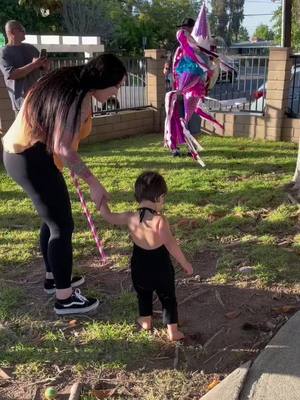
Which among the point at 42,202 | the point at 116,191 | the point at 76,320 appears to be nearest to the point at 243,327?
the point at 76,320

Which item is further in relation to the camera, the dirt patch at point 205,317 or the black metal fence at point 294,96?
the black metal fence at point 294,96

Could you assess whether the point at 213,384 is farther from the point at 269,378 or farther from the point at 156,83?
the point at 156,83

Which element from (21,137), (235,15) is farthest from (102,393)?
(235,15)

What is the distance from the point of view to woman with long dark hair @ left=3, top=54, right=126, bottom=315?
2.79m

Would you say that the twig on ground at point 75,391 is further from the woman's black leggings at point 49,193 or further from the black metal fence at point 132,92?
the black metal fence at point 132,92

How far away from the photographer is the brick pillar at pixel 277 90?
8.80 meters

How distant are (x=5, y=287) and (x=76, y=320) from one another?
2.57 feet

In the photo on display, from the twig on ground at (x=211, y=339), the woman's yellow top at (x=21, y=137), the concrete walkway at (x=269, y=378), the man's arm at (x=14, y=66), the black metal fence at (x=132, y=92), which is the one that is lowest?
the twig on ground at (x=211, y=339)

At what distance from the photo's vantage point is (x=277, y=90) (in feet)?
29.4

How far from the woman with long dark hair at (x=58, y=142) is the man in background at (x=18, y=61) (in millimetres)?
3764

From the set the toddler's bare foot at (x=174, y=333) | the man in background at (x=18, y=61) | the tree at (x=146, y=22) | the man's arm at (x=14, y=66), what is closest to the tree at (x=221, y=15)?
the tree at (x=146, y=22)

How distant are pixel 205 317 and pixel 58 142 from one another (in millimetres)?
1479

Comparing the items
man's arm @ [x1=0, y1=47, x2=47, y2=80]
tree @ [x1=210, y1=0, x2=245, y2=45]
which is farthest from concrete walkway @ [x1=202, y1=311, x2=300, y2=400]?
tree @ [x1=210, y1=0, x2=245, y2=45]

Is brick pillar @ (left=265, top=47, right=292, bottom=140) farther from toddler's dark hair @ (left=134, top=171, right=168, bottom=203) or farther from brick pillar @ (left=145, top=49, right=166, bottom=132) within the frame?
toddler's dark hair @ (left=134, top=171, right=168, bottom=203)
